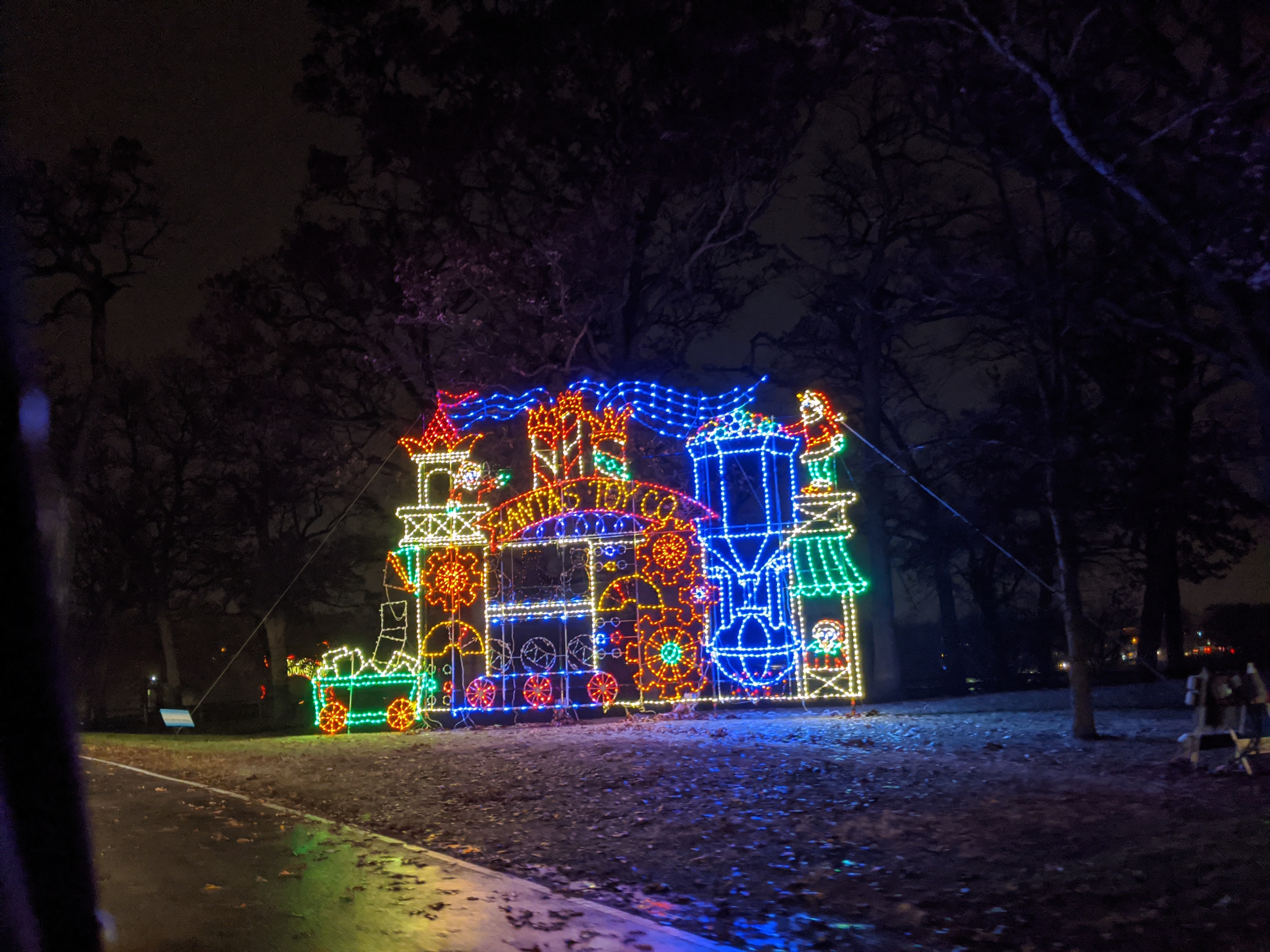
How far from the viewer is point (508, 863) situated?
652cm

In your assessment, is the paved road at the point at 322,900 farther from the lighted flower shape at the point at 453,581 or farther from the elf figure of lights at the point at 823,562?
the elf figure of lights at the point at 823,562

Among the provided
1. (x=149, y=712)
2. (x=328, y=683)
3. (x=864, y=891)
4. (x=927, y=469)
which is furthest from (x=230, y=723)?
(x=864, y=891)

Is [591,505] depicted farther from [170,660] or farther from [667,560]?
[170,660]

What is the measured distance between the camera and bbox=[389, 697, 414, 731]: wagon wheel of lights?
15.8 m

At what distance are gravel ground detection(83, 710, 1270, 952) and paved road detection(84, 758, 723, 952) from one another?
0.44 metres

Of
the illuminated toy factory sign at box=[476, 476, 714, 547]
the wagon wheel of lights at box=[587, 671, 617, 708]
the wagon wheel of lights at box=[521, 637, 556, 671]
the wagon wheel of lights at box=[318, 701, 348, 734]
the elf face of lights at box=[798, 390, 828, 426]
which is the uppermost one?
the elf face of lights at box=[798, 390, 828, 426]

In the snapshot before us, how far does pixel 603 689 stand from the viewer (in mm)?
15617

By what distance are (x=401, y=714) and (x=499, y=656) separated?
6.18 ft

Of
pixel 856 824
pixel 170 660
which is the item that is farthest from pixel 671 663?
pixel 170 660

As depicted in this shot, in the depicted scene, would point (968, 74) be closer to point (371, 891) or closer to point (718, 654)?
point (718, 654)

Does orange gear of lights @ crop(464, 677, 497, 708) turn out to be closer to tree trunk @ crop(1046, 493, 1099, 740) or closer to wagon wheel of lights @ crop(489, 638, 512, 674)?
wagon wheel of lights @ crop(489, 638, 512, 674)

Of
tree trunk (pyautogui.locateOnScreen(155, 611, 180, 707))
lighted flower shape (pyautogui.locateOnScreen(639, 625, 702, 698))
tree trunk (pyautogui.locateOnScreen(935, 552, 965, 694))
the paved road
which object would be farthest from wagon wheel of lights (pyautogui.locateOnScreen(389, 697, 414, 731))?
tree trunk (pyautogui.locateOnScreen(155, 611, 180, 707))

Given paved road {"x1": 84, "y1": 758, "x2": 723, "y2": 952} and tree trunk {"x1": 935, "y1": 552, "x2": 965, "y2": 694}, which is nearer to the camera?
paved road {"x1": 84, "y1": 758, "x2": 723, "y2": 952}

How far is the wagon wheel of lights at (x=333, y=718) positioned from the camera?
1612 centimetres
